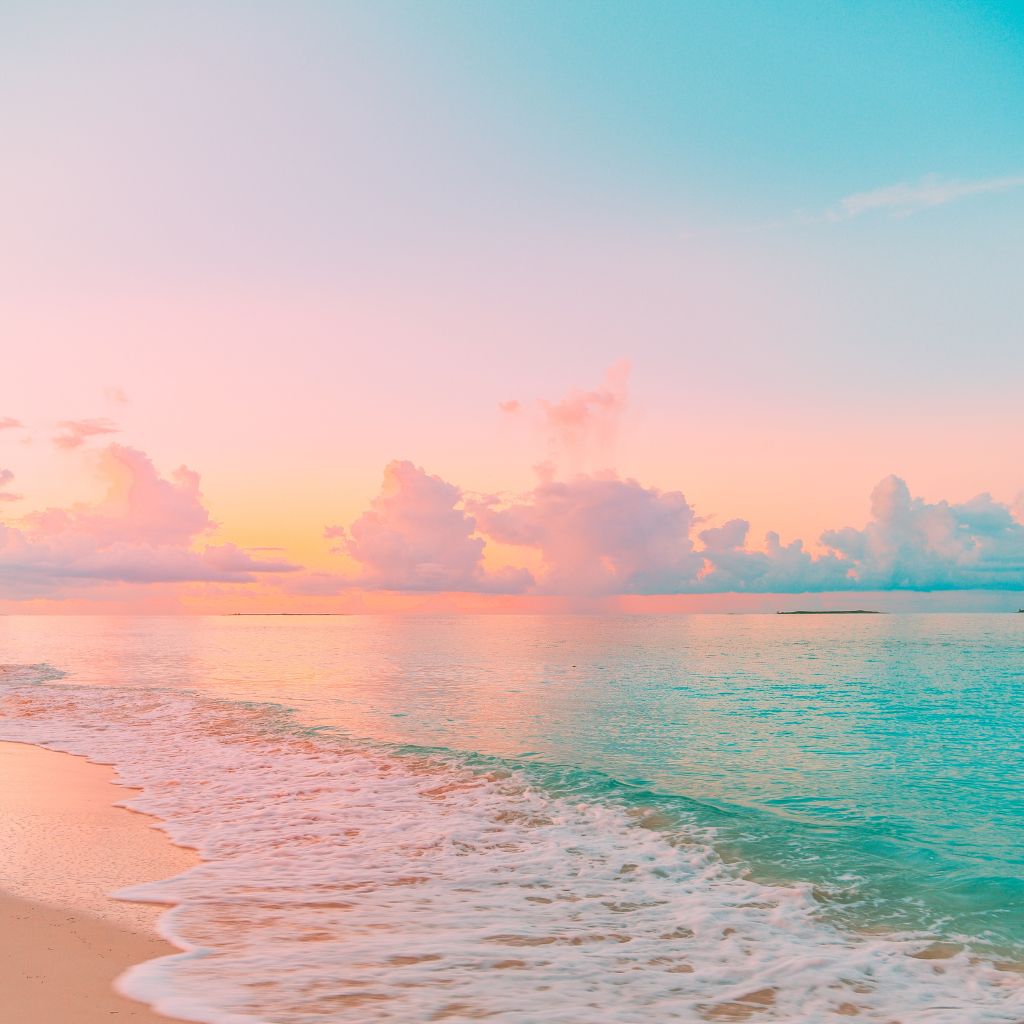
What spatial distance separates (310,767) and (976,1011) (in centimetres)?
1498

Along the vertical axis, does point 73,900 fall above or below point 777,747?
above

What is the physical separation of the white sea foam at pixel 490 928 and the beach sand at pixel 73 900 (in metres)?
0.38

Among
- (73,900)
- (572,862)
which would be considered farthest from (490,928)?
(73,900)

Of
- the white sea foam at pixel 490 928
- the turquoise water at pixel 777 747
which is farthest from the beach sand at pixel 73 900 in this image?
the turquoise water at pixel 777 747

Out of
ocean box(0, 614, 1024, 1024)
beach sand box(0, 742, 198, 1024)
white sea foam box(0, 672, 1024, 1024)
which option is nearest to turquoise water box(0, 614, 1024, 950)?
ocean box(0, 614, 1024, 1024)

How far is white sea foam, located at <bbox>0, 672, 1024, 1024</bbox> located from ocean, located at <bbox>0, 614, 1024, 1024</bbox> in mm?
41

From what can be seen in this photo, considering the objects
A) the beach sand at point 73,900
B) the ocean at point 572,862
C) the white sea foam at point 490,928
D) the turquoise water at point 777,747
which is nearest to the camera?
the beach sand at point 73,900

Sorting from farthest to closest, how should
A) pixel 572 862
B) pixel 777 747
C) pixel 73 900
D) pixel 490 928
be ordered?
1. pixel 777 747
2. pixel 572 862
3. pixel 73 900
4. pixel 490 928

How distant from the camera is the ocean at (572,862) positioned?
285 inches

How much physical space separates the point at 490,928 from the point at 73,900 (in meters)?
4.85

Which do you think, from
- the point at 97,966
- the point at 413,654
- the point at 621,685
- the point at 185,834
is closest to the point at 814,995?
A: the point at 97,966

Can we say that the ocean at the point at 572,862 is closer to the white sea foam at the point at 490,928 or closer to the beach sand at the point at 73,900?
the white sea foam at the point at 490,928

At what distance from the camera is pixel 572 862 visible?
1166 centimetres

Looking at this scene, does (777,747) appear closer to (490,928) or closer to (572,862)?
(572,862)
